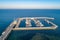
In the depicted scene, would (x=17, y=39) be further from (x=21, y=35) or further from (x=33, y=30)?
(x=33, y=30)

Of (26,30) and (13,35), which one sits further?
(26,30)

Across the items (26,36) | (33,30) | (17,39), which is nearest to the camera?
(17,39)

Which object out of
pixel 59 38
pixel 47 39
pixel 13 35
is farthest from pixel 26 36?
pixel 59 38

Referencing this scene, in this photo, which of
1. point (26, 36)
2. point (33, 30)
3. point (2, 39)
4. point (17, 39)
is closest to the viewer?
point (2, 39)

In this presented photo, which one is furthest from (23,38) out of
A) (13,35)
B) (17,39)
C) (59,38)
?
(59,38)

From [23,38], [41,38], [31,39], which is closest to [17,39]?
[23,38]

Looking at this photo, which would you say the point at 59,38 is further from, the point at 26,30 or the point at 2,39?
the point at 2,39

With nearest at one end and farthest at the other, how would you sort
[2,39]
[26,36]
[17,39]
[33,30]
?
1. [2,39]
2. [17,39]
3. [26,36]
4. [33,30]
